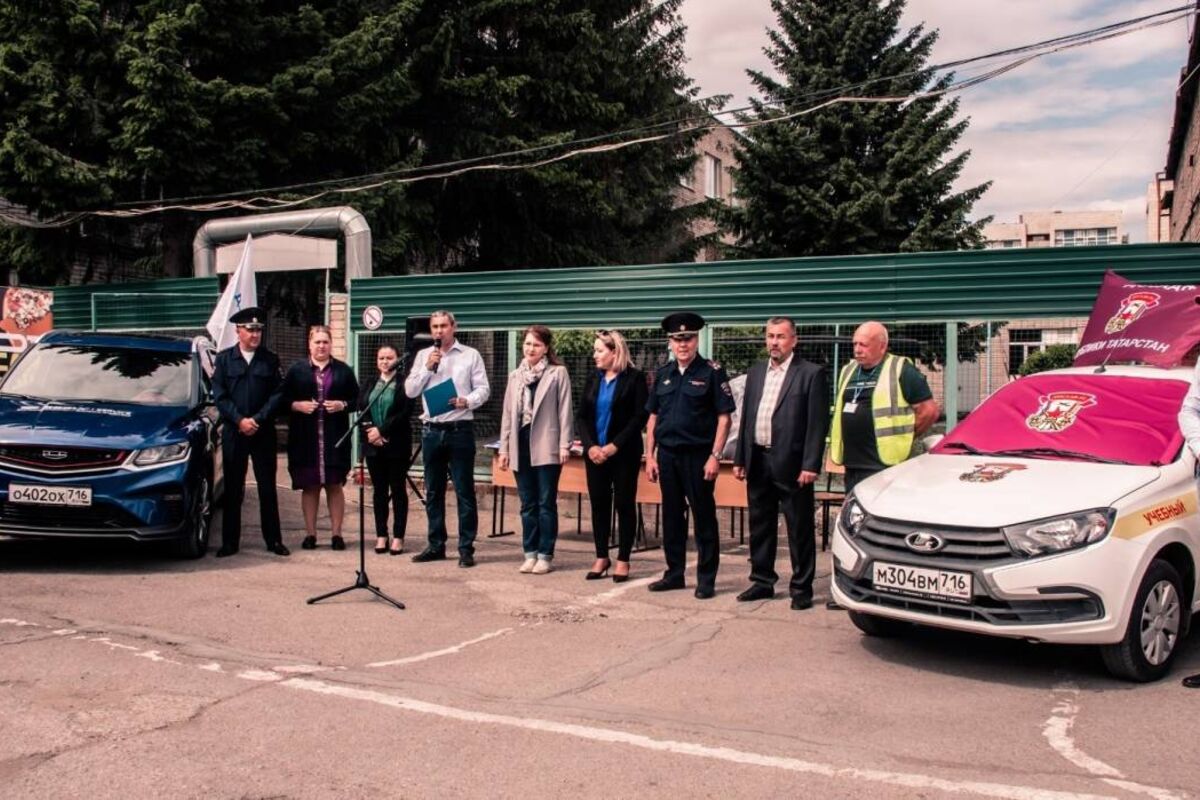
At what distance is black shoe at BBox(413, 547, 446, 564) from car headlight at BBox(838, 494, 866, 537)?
13.3 feet

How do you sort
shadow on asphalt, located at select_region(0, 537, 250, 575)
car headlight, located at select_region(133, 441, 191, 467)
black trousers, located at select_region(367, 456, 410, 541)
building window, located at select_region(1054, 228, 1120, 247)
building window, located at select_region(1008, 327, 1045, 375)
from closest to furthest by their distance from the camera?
car headlight, located at select_region(133, 441, 191, 467)
shadow on asphalt, located at select_region(0, 537, 250, 575)
black trousers, located at select_region(367, 456, 410, 541)
building window, located at select_region(1008, 327, 1045, 375)
building window, located at select_region(1054, 228, 1120, 247)

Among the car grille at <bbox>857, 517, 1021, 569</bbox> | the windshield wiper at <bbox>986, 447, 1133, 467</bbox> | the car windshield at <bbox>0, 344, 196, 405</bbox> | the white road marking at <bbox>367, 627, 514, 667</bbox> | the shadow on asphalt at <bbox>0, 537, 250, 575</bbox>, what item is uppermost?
the car windshield at <bbox>0, 344, 196, 405</bbox>

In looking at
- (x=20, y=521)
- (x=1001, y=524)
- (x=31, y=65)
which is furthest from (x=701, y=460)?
(x=31, y=65)

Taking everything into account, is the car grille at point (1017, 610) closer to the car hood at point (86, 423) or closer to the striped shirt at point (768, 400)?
the striped shirt at point (768, 400)

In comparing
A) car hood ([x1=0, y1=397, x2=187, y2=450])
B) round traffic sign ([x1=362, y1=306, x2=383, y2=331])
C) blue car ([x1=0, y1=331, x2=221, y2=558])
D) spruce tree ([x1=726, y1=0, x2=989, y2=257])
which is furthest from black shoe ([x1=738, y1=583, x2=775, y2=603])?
spruce tree ([x1=726, y1=0, x2=989, y2=257])

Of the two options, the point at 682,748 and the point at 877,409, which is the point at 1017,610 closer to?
the point at 682,748

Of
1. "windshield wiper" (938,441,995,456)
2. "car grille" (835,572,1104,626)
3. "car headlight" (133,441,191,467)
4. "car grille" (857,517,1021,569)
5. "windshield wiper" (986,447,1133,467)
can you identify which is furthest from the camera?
"car headlight" (133,441,191,467)

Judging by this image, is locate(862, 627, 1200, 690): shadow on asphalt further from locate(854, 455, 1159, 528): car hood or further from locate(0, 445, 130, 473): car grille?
locate(0, 445, 130, 473): car grille

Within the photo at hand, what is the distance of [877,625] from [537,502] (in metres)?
3.23

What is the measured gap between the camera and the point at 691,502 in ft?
25.2

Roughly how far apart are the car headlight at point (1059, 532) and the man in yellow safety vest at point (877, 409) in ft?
5.50

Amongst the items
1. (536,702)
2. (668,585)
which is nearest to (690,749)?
(536,702)

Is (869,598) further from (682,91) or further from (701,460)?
(682,91)

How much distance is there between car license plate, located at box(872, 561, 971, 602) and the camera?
530 cm
